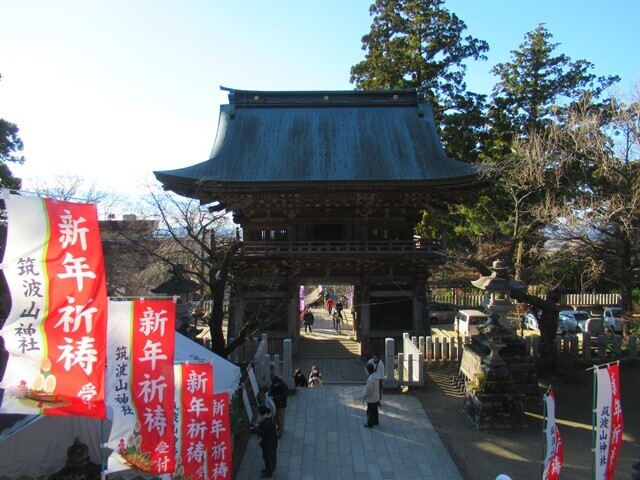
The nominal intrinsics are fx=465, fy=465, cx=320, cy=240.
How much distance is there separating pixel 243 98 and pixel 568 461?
1805cm

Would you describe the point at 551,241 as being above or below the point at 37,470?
above

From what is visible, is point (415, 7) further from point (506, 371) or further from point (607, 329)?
point (506, 371)

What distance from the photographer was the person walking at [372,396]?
10258mm

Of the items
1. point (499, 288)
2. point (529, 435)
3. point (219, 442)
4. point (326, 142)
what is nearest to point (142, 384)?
point (219, 442)

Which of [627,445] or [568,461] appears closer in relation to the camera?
[568,461]

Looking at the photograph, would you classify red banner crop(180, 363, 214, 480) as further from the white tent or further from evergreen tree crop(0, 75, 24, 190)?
evergreen tree crop(0, 75, 24, 190)

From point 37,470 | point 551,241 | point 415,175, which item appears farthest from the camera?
point 551,241

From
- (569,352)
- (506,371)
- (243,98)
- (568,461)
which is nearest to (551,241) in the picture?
(569,352)

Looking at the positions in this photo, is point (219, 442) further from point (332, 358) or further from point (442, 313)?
point (442, 313)

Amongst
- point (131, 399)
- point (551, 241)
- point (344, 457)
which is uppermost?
point (551, 241)

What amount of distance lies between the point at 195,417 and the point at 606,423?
560 centimetres

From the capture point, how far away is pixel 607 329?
862 inches

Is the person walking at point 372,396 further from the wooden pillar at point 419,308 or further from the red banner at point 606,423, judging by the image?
the wooden pillar at point 419,308

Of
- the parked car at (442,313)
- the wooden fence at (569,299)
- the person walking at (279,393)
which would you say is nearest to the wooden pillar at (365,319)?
the person walking at (279,393)
